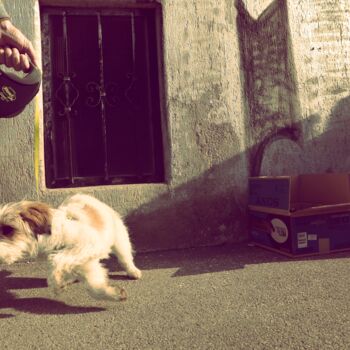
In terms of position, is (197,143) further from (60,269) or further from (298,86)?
(60,269)

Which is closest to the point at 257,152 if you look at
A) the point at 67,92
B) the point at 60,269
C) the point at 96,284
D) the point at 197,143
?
the point at 197,143

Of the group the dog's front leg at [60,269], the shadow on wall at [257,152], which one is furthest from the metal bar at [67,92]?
the dog's front leg at [60,269]

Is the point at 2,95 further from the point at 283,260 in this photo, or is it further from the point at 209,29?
the point at 283,260

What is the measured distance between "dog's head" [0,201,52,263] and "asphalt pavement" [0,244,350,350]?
0.41m

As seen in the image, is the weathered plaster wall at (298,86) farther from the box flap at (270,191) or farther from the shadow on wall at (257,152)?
the box flap at (270,191)

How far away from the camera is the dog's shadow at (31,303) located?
240cm

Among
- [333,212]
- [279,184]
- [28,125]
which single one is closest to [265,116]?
[279,184]

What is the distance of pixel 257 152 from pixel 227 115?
522 mm

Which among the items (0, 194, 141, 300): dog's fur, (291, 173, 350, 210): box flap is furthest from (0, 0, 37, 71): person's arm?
(291, 173, 350, 210): box flap

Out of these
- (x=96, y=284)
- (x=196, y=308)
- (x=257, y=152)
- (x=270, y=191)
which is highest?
(x=257, y=152)

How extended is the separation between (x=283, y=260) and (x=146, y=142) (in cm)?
196

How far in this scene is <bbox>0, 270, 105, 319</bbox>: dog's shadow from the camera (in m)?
2.40

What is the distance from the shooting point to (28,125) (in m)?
3.59

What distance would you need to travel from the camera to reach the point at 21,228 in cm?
234
